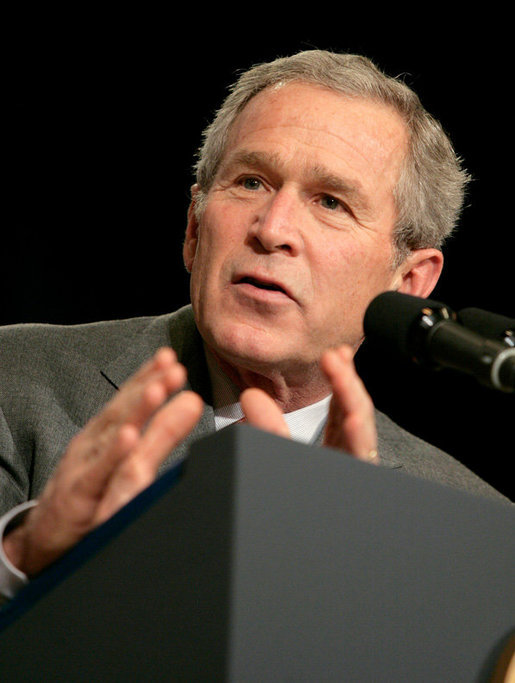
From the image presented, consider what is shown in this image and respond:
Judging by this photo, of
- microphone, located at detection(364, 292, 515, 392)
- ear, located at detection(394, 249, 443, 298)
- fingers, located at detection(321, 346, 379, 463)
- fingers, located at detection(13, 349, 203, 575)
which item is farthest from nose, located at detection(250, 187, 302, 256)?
fingers, located at detection(13, 349, 203, 575)

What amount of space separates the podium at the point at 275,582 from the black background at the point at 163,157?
2.18m

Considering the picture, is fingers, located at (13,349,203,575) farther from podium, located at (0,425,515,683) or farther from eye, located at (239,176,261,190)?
eye, located at (239,176,261,190)

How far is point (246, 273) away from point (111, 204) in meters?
1.36

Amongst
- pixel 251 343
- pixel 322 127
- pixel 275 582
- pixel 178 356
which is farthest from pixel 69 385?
pixel 275 582

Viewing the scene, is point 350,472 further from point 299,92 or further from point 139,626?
point 299,92

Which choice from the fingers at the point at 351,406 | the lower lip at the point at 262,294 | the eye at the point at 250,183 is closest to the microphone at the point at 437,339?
the fingers at the point at 351,406

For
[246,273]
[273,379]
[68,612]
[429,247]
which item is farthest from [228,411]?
[68,612]

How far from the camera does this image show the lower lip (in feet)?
6.13

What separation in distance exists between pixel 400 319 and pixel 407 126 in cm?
120

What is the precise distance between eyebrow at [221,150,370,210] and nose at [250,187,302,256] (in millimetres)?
64

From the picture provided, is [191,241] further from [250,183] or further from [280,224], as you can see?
[280,224]

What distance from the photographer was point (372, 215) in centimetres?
213

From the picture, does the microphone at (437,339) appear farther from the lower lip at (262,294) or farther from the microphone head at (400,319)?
the lower lip at (262,294)

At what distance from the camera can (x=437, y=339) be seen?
1125mm
